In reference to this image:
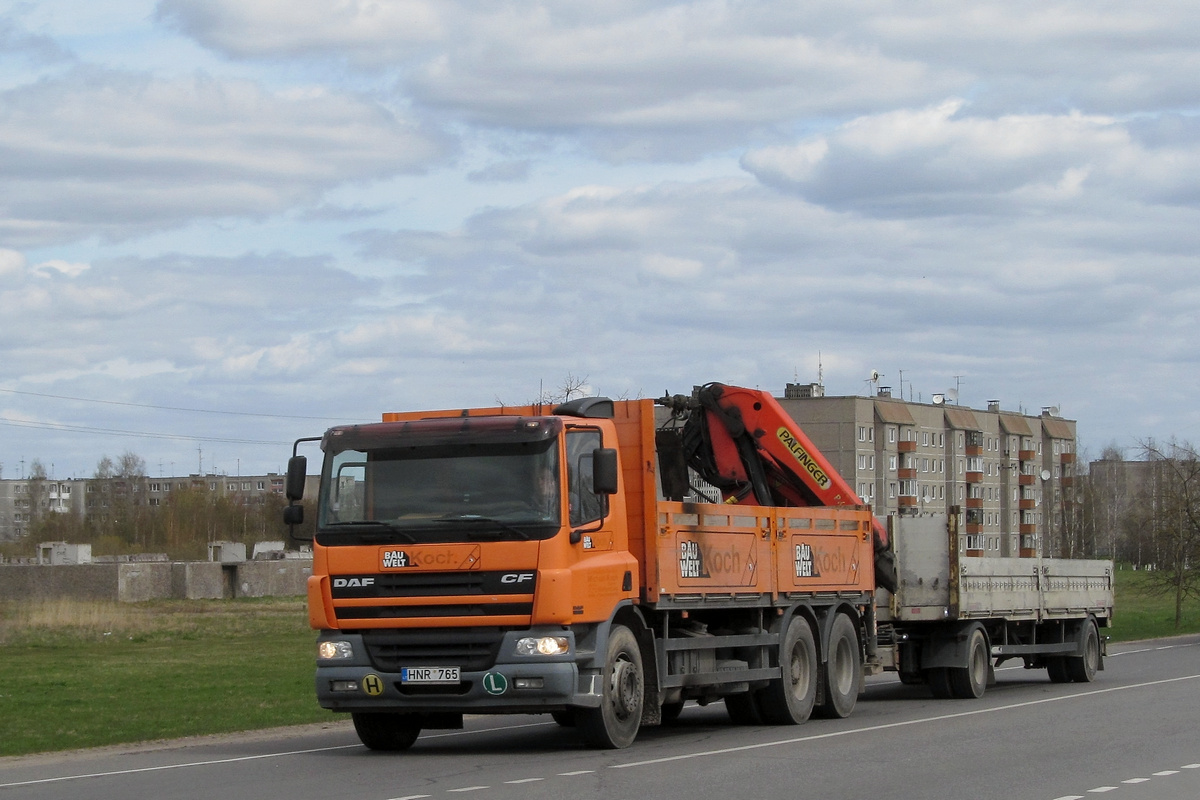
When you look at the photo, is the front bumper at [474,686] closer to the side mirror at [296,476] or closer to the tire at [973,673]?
the side mirror at [296,476]

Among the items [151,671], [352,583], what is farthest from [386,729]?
[151,671]

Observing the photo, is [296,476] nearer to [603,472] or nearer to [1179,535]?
[603,472]

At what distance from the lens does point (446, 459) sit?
14.1 m

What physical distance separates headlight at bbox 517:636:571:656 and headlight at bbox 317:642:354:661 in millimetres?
1591

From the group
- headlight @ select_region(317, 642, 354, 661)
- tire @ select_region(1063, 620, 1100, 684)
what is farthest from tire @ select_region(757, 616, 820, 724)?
tire @ select_region(1063, 620, 1100, 684)

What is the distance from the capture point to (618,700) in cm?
1457

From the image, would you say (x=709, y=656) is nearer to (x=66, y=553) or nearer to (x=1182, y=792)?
(x=1182, y=792)

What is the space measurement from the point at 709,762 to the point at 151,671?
18887 millimetres

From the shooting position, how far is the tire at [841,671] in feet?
60.7

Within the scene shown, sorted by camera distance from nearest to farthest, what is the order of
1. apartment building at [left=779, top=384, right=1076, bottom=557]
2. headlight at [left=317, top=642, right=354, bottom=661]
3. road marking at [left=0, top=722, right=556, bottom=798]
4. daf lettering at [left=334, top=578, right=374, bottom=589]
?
road marking at [left=0, top=722, right=556, bottom=798] < daf lettering at [left=334, top=578, right=374, bottom=589] < headlight at [left=317, top=642, right=354, bottom=661] < apartment building at [left=779, top=384, right=1076, bottom=557]

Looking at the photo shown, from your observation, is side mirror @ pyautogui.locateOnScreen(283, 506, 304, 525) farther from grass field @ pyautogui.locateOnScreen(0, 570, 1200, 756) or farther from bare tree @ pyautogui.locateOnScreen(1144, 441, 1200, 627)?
bare tree @ pyautogui.locateOnScreen(1144, 441, 1200, 627)

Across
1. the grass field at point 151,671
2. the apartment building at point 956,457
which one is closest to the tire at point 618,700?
the grass field at point 151,671

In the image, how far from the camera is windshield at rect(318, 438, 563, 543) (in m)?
13.9

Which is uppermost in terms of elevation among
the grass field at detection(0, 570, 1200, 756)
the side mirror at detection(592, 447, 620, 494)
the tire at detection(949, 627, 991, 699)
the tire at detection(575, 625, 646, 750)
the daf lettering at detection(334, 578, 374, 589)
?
the side mirror at detection(592, 447, 620, 494)
